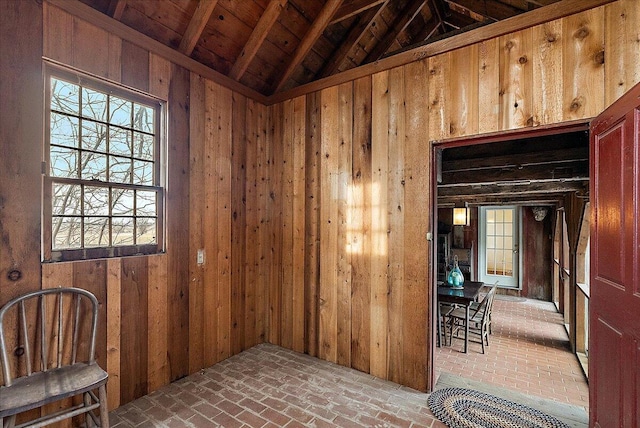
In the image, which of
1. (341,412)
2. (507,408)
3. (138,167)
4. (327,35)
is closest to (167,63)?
(138,167)

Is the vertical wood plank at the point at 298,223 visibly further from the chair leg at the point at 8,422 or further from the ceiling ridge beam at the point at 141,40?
the chair leg at the point at 8,422

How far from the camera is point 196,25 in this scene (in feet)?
8.85

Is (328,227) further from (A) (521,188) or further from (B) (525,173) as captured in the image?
(A) (521,188)

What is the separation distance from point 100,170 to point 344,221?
2224 millimetres

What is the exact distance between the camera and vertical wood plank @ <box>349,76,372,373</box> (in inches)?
119

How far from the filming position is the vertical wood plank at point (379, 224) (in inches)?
114

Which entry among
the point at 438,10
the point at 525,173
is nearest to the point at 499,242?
the point at 525,173

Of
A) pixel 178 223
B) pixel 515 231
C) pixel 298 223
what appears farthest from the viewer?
pixel 515 231

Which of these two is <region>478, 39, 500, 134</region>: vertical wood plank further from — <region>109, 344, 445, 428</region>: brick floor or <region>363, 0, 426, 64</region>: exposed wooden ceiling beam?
<region>109, 344, 445, 428</region>: brick floor

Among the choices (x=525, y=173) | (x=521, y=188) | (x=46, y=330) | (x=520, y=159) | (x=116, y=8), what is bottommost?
(x=46, y=330)

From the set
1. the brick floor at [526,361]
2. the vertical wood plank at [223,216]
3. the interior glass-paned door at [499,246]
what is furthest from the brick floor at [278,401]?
the interior glass-paned door at [499,246]

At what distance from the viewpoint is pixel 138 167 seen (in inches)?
103

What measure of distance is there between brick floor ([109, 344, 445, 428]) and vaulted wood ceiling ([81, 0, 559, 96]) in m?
3.16

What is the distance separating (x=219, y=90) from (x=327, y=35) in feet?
4.91
